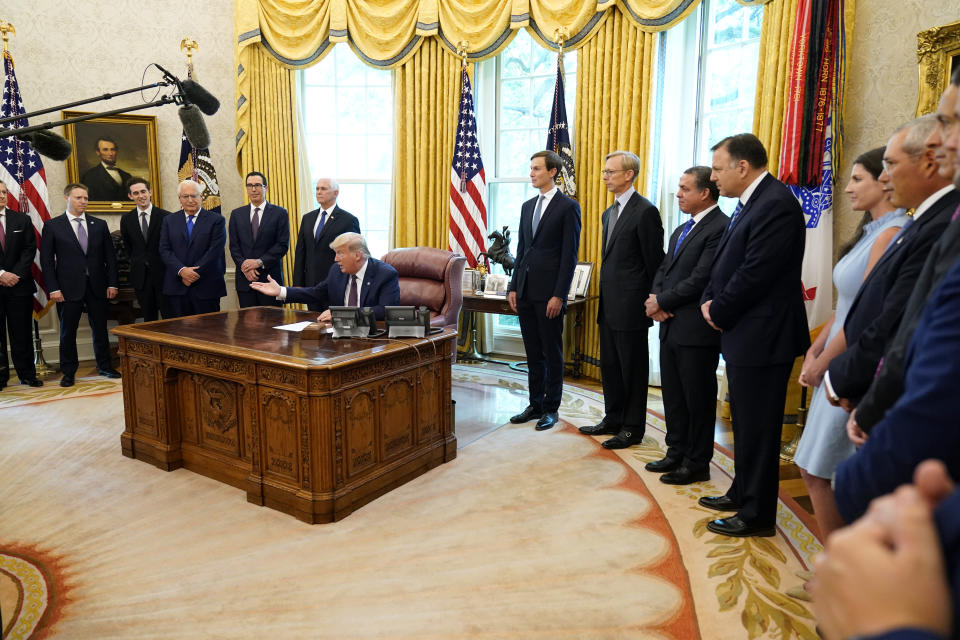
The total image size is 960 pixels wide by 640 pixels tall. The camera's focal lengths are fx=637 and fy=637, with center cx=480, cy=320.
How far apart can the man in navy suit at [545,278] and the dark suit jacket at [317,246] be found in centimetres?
181

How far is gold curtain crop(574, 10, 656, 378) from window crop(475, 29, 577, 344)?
2.20 ft

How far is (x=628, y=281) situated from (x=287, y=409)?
2.12 m

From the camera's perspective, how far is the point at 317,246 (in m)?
5.62

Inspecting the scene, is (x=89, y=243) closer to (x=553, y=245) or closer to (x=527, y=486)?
(x=553, y=245)

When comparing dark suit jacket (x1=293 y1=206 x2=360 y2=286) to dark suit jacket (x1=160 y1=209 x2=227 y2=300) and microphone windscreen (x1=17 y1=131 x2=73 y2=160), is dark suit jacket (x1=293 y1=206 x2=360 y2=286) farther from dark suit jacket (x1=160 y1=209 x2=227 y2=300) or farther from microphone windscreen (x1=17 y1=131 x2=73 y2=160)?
microphone windscreen (x1=17 y1=131 x2=73 y2=160)

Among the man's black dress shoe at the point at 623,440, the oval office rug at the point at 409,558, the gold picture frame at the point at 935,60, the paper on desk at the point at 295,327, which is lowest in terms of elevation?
the oval office rug at the point at 409,558

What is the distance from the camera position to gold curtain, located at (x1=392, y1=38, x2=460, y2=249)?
6.65 m

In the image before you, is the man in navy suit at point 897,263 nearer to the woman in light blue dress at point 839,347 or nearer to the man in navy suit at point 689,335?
the woman in light blue dress at point 839,347

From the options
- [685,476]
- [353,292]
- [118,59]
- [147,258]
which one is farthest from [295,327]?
[118,59]

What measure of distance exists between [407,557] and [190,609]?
2.78 ft

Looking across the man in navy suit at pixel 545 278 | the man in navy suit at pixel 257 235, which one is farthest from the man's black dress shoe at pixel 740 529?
the man in navy suit at pixel 257 235

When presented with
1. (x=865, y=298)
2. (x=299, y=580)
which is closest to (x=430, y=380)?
(x=299, y=580)

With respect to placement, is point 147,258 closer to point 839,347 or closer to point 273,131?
point 273,131

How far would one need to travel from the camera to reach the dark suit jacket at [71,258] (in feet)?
18.6
